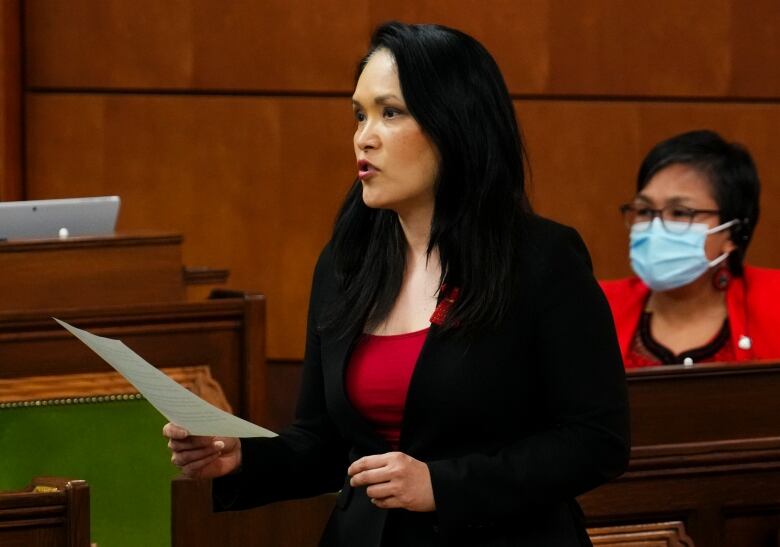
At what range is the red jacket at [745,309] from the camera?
115 inches

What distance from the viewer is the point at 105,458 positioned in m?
2.55

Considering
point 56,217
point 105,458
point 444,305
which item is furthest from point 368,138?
point 56,217

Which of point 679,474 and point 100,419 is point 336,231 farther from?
point 100,419

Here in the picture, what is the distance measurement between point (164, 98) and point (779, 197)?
1.82 meters

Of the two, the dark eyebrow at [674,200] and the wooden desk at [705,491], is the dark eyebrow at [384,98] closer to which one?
the wooden desk at [705,491]

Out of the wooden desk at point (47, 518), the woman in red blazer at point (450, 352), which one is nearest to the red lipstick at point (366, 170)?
the woman in red blazer at point (450, 352)

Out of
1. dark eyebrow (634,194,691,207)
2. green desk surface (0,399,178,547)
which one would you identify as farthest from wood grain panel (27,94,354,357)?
green desk surface (0,399,178,547)

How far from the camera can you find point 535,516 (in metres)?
1.38

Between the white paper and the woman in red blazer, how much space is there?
88 millimetres

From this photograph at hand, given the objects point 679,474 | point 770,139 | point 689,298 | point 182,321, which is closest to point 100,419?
point 182,321

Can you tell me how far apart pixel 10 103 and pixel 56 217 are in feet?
3.82

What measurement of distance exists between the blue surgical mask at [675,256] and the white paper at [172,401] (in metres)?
1.91

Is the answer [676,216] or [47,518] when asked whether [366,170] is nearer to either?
[47,518]

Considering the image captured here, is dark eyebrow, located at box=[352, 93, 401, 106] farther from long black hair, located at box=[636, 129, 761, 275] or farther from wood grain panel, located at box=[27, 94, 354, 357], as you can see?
wood grain panel, located at box=[27, 94, 354, 357]
